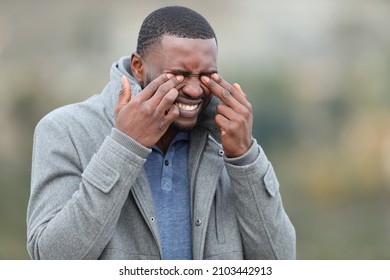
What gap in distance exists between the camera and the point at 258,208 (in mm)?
2588

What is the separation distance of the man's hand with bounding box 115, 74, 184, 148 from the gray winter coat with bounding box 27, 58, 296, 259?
0.12ft

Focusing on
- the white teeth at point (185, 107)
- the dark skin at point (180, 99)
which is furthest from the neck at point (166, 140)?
the white teeth at point (185, 107)

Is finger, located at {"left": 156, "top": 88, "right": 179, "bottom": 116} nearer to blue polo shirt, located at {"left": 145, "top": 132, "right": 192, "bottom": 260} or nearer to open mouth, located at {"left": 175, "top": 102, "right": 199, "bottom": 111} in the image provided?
open mouth, located at {"left": 175, "top": 102, "right": 199, "bottom": 111}

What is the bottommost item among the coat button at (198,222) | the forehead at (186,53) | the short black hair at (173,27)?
the coat button at (198,222)

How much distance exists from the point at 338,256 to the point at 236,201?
409cm

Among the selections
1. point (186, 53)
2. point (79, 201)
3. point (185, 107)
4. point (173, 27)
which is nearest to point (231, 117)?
point (185, 107)

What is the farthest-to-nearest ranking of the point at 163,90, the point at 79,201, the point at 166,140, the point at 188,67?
1. the point at 166,140
2. the point at 188,67
3. the point at 163,90
4. the point at 79,201

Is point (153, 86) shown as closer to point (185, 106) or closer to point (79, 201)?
point (185, 106)

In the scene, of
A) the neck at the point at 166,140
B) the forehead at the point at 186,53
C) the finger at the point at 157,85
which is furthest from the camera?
the neck at the point at 166,140

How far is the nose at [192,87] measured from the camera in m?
2.56

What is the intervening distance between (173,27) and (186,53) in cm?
13

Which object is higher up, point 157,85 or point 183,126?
point 157,85

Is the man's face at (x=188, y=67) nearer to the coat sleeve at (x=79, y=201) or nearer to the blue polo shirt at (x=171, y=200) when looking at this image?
the blue polo shirt at (x=171, y=200)

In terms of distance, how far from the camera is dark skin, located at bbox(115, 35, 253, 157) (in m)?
2.45
